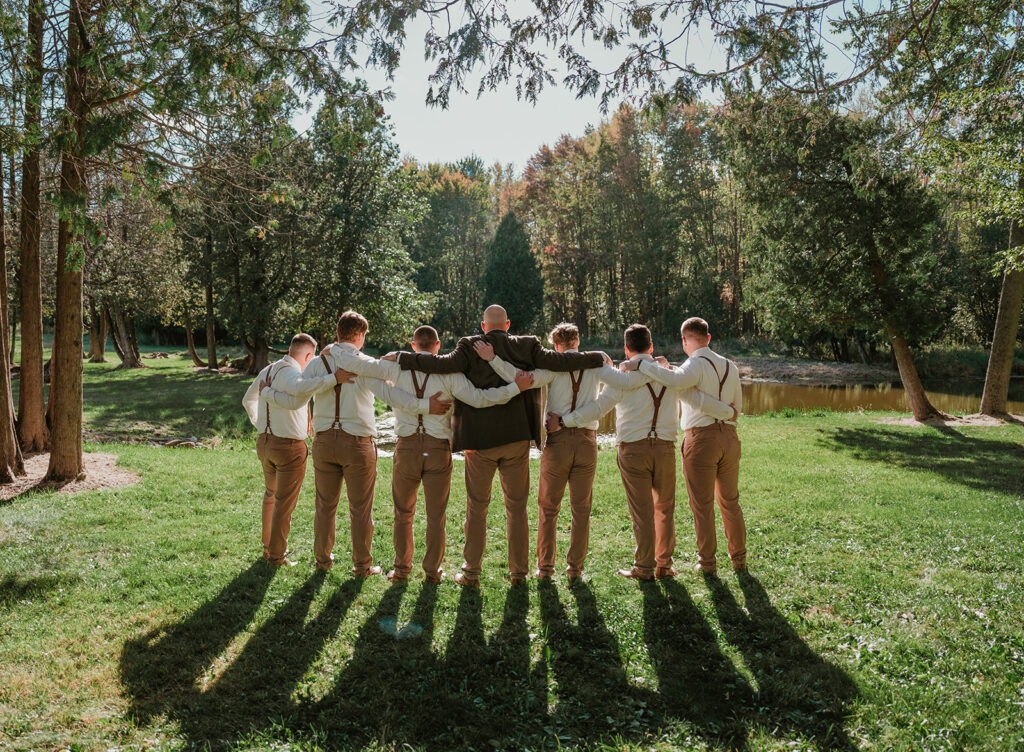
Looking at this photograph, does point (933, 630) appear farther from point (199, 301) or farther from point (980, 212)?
point (199, 301)

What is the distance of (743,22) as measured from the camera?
602 centimetres

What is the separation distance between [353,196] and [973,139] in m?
18.8

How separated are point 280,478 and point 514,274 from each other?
36.5 metres

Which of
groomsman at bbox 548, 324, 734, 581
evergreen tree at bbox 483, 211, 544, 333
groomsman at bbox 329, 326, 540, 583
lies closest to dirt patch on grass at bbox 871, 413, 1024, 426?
groomsman at bbox 548, 324, 734, 581

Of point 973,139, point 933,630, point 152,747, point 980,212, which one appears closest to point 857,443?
point 980,212

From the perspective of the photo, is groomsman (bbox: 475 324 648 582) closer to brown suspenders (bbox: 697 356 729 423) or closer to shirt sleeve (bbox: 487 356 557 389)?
shirt sleeve (bbox: 487 356 557 389)

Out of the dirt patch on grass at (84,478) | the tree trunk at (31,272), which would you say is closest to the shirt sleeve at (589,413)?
the dirt patch on grass at (84,478)

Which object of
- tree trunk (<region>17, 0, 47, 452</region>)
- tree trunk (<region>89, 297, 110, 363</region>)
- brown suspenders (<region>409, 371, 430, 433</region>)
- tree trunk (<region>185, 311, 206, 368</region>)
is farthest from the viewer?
tree trunk (<region>89, 297, 110, 363</region>)

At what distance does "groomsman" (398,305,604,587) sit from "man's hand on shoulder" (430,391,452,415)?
0.15m

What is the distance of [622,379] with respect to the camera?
5480 millimetres

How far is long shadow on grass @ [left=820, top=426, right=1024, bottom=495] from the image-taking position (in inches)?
387

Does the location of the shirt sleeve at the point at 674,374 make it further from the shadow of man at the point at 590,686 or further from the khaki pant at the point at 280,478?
the khaki pant at the point at 280,478

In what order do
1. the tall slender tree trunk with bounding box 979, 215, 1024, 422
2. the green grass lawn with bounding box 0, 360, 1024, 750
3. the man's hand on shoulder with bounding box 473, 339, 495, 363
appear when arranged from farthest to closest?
the tall slender tree trunk with bounding box 979, 215, 1024, 422 < the man's hand on shoulder with bounding box 473, 339, 495, 363 < the green grass lawn with bounding box 0, 360, 1024, 750

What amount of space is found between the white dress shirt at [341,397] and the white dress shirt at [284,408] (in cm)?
7
